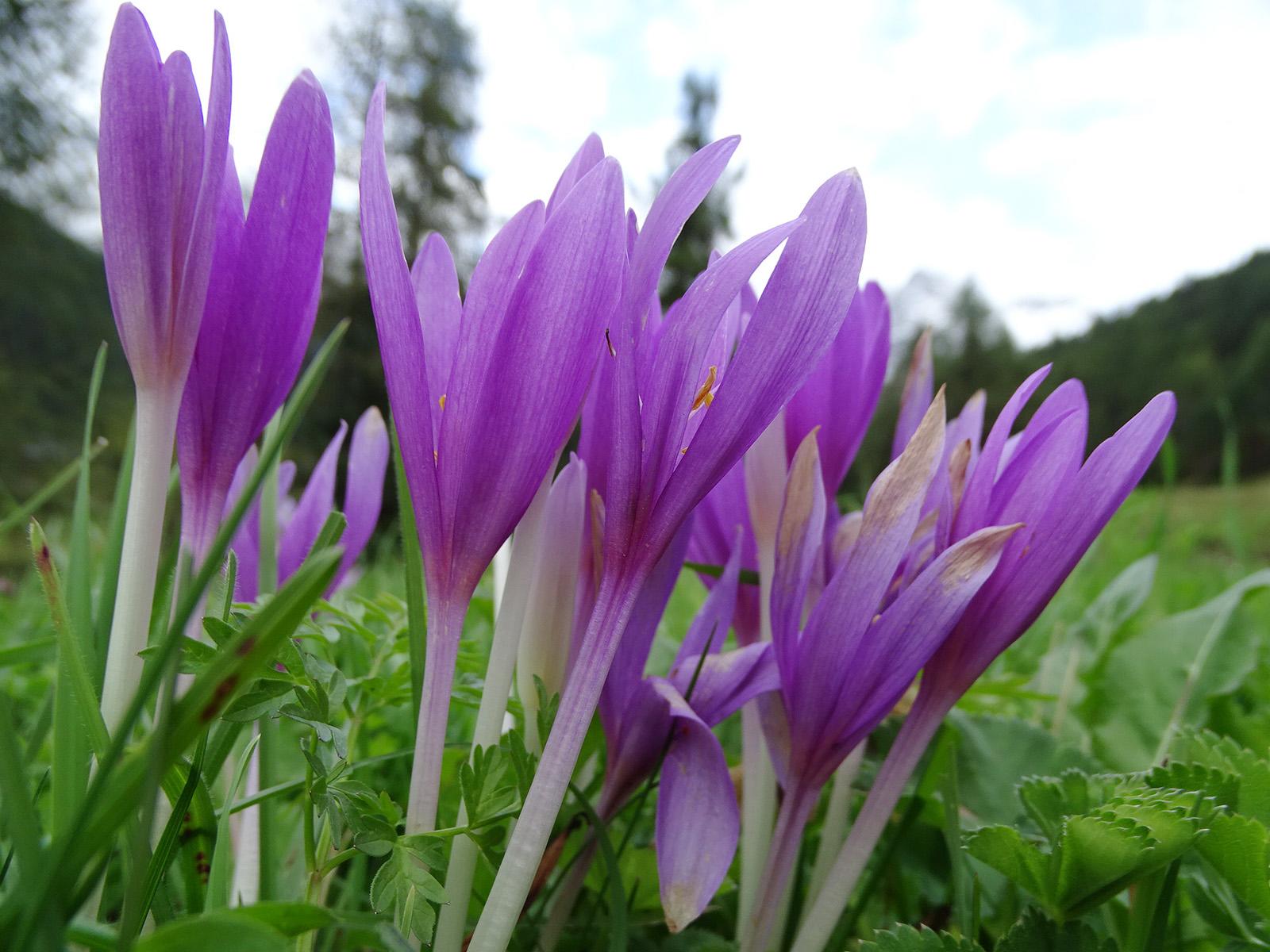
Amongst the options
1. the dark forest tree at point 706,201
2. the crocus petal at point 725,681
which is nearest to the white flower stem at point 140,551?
the crocus petal at point 725,681

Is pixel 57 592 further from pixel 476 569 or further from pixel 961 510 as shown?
pixel 961 510

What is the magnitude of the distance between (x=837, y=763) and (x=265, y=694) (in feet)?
0.77

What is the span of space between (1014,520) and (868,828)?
0.14 metres

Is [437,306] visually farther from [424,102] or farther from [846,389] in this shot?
[424,102]

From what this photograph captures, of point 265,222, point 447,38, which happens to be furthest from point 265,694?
point 447,38

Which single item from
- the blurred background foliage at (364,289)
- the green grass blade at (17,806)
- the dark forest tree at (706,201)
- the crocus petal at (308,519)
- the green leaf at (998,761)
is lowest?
the green leaf at (998,761)

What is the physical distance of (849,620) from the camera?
0.33 m

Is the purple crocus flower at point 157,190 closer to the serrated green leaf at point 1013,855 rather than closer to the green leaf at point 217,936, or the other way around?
the green leaf at point 217,936

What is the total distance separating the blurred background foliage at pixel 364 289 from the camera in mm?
7621

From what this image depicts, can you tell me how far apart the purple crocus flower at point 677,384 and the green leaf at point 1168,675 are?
1.91 ft

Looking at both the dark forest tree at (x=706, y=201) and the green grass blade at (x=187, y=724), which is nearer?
the green grass blade at (x=187, y=724)

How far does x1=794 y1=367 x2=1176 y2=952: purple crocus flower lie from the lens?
1.09 ft

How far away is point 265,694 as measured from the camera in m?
0.28

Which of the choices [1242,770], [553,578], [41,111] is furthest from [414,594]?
[41,111]
